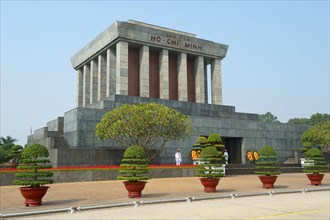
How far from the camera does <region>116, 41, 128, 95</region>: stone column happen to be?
132 feet

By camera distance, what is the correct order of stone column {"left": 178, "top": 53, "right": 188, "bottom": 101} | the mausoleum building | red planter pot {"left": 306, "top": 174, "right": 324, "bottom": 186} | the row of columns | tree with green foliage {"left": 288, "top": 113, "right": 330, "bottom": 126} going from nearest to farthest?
1. red planter pot {"left": 306, "top": 174, "right": 324, "bottom": 186}
2. the mausoleum building
3. the row of columns
4. stone column {"left": 178, "top": 53, "right": 188, "bottom": 101}
5. tree with green foliage {"left": 288, "top": 113, "right": 330, "bottom": 126}

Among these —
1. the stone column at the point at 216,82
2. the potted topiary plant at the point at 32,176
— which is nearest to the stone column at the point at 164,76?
the stone column at the point at 216,82

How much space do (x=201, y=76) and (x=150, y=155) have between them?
18755 mm

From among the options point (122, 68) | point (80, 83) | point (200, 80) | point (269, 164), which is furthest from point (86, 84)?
point (269, 164)

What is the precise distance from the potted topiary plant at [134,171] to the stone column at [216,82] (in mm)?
34443

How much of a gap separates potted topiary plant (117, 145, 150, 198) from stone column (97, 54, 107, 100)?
3187cm

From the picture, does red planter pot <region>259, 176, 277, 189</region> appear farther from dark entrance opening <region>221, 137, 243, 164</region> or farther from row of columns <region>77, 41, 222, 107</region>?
row of columns <region>77, 41, 222, 107</region>

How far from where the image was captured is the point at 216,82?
1917 inches

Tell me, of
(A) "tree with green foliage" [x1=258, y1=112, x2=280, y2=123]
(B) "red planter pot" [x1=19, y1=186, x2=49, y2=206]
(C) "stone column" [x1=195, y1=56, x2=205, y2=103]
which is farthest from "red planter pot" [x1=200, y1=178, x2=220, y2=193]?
(A) "tree with green foliage" [x1=258, y1=112, x2=280, y2=123]

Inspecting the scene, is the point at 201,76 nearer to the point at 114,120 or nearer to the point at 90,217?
the point at 114,120

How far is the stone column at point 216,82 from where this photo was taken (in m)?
48.3

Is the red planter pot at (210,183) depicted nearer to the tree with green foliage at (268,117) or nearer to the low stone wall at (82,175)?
the low stone wall at (82,175)

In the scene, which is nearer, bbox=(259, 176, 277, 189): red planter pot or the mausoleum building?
bbox=(259, 176, 277, 189): red planter pot

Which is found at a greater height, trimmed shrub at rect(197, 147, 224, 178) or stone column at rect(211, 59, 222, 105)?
stone column at rect(211, 59, 222, 105)
